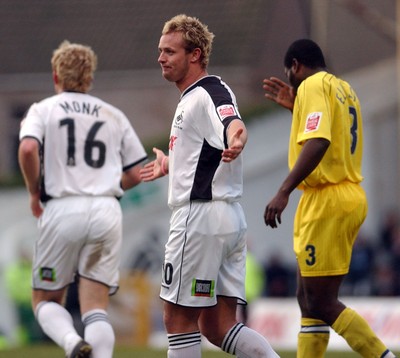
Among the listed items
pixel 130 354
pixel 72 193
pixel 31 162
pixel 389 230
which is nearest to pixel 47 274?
pixel 72 193

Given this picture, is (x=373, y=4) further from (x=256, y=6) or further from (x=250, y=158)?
(x=250, y=158)

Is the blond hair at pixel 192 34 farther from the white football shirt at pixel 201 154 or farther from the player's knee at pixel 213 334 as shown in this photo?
the player's knee at pixel 213 334

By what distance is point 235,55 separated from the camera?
2917cm

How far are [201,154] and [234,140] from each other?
1.61 feet

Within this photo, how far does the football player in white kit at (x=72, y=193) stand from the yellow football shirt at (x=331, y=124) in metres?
1.58

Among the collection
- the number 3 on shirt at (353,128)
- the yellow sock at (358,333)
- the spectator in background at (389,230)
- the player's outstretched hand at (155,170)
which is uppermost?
the number 3 on shirt at (353,128)

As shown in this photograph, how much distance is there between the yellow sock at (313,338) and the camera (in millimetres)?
8195

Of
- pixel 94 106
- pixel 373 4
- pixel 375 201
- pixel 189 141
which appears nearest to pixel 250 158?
pixel 375 201

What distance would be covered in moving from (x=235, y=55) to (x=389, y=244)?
986 centimetres

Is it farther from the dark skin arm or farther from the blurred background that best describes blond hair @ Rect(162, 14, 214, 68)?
the blurred background

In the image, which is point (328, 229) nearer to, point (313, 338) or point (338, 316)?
point (338, 316)

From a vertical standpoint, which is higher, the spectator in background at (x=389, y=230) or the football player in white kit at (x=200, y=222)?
the football player in white kit at (x=200, y=222)

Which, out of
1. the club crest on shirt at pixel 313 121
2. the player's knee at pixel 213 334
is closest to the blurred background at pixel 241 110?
the club crest on shirt at pixel 313 121

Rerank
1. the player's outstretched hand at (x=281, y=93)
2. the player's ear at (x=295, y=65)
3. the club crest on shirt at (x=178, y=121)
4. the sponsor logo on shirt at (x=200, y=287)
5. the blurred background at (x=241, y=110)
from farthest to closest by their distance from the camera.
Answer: the blurred background at (x=241, y=110) → the player's outstretched hand at (x=281, y=93) → the player's ear at (x=295, y=65) → the club crest on shirt at (x=178, y=121) → the sponsor logo on shirt at (x=200, y=287)
